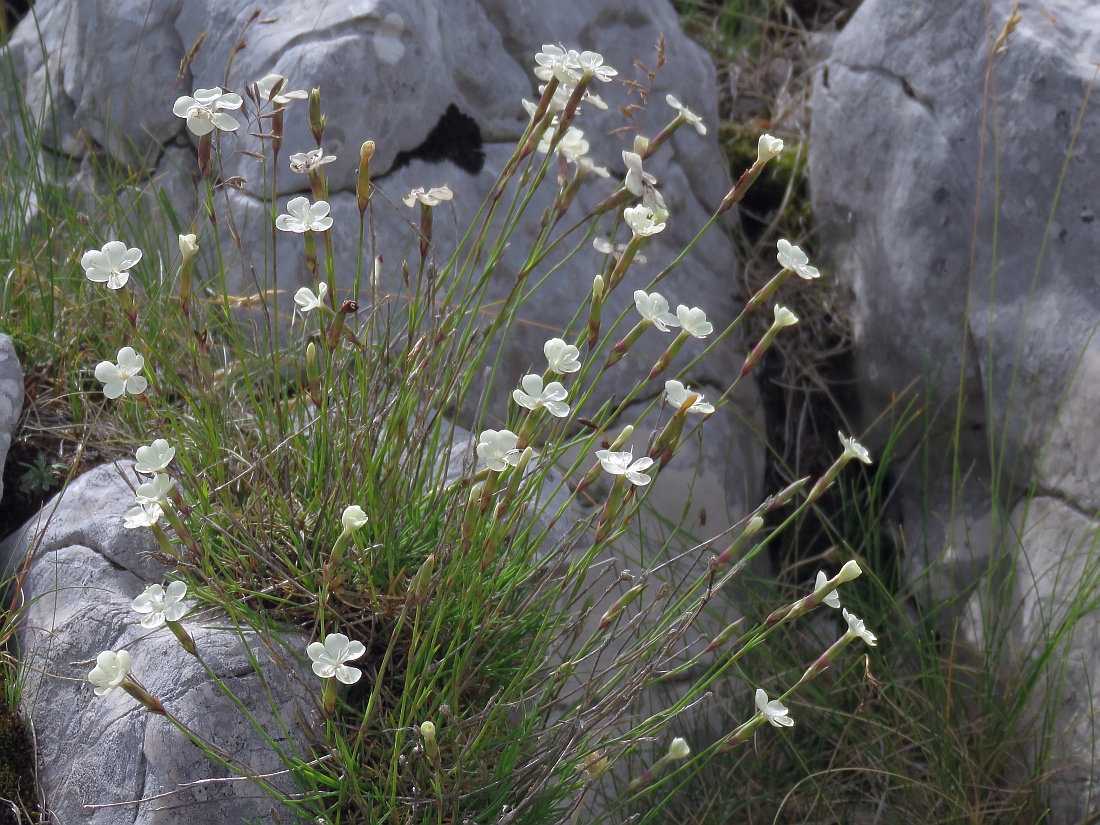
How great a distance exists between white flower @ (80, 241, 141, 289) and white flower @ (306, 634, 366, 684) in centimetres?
50

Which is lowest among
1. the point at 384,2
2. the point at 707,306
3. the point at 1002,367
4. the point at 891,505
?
the point at 891,505

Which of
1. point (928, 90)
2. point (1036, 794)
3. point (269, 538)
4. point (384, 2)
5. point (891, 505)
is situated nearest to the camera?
point (269, 538)

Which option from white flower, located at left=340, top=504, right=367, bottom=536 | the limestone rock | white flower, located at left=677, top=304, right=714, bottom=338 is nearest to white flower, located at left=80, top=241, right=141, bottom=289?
white flower, located at left=340, top=504, right=367, bottom=536

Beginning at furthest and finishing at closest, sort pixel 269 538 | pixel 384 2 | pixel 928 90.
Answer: pixel 928 90 < pixel 384 2 < pixel 269 538

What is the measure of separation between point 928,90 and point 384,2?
134cm

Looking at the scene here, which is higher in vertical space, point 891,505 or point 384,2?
point 384,2

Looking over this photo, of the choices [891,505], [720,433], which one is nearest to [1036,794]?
[891,505]

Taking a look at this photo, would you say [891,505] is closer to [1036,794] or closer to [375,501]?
[1036,794]

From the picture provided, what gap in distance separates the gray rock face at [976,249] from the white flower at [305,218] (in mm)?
1385

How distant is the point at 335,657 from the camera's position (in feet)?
3.40

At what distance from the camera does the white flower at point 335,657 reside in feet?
3.38

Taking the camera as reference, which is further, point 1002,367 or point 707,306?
point 707,306

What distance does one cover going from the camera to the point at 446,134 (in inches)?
89.0

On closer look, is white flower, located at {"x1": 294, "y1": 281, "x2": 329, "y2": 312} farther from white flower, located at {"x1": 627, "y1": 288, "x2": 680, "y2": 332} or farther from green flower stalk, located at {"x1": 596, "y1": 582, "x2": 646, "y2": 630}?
green flower stalk, located at {"x1": 596, "y1": 582, "x2": 646, "y2": 630}
